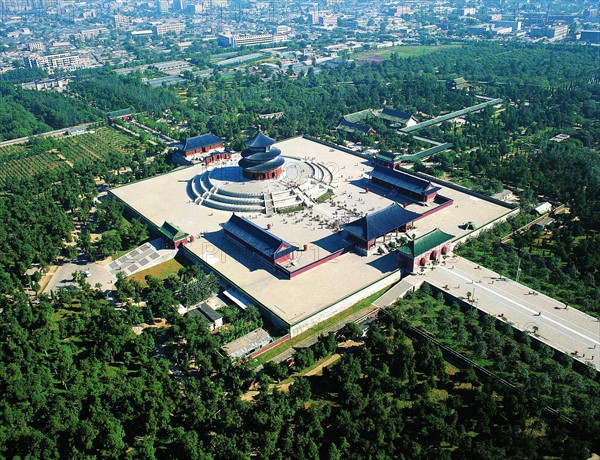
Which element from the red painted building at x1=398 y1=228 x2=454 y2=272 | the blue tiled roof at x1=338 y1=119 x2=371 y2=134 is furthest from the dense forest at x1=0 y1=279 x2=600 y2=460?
the blue tiled roof at x1=338 y1=119 x2=371 y2=134

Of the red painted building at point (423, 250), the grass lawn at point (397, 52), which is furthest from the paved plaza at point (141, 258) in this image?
the grass lawn at point (397, 52)

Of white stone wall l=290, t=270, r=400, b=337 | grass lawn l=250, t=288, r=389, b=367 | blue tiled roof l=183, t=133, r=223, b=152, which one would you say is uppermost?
blue tiled roof l=183, t=133, r=223, b=152

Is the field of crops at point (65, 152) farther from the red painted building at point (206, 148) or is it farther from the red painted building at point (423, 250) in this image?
the red painted building at point (423, 250)

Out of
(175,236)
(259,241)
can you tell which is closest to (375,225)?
(259,241)

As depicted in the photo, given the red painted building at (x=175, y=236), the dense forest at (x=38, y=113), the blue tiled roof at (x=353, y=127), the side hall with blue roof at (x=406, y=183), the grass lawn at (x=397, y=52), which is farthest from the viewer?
the grass lawn at (x=397, y=52)

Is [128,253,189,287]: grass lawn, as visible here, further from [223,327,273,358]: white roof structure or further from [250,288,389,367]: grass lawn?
[250,288,389,367]: grass lawn

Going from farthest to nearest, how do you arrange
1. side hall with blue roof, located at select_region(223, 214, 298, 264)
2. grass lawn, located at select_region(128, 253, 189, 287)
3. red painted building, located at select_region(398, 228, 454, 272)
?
grass lawn, located at select_region(128, 253, 189, 287)
side hall with blue roof, located at select_region(223, 214, 298, 264)
red painted building, located at select_region(398, 228, 454, 272)
